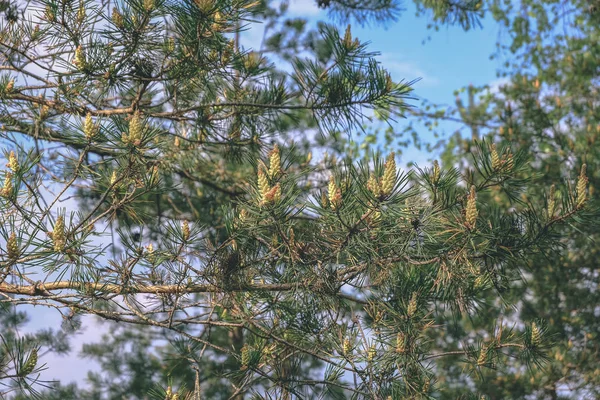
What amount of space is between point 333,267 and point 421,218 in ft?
1.05

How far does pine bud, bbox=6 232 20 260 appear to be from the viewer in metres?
1.87

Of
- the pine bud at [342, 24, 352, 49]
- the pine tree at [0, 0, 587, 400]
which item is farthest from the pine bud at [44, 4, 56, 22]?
the pine bud at [342, 24, 352, 49]

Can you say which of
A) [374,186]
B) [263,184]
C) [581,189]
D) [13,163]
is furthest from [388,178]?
[13,163]

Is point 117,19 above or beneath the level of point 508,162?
above

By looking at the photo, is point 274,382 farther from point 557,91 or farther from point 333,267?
point 557,91

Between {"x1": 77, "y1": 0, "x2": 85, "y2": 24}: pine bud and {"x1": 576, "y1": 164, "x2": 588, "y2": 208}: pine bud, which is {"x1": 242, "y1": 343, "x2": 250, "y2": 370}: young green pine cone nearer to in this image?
{"x1": 576, "y1": 164, "x2": 588, "y2": 208}: pine bud

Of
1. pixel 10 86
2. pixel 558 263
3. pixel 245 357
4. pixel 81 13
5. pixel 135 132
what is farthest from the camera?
pixel 558 263

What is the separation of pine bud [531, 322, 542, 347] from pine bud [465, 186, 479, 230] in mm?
507

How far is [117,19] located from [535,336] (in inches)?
63.9

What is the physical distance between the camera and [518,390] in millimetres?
4648

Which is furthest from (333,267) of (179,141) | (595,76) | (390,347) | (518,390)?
(595,76)

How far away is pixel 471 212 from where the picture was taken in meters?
1.76

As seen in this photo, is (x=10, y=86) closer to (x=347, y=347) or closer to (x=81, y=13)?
(x=81, y=13)

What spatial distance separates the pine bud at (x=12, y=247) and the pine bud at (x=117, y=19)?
2.47 ft
